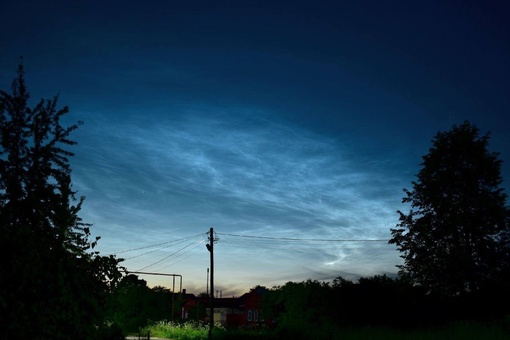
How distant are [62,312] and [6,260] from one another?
1103 millimetres

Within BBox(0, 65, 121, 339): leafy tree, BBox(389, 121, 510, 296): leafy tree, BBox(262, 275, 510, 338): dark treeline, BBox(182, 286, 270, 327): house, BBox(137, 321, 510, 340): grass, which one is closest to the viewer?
BBox(0, 65, 121, 339): leafy tree

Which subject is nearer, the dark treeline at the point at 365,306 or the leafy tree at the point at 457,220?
the dark treeline at the point at 365,306

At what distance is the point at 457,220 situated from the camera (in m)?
28.5

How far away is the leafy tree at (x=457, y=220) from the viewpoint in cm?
2791

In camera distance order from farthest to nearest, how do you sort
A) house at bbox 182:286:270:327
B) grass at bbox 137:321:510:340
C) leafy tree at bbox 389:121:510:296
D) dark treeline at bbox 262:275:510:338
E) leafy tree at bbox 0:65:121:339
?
house at bbox 182:286:270:327
leafy tree at bbox 389:121:510:296
dark treeline at bbox 262:275:510:338
grass at bbox 137:321:510:340
leafy tree at bbox 0:65:121:339

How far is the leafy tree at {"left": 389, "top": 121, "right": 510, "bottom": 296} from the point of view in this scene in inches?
1099

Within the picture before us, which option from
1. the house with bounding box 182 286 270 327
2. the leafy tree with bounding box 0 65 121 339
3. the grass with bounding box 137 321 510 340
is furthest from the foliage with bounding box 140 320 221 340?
the house with bounding box 182 286 270 327

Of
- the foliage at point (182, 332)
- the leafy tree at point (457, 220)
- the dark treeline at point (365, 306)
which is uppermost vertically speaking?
the leafy tree at point (457, 220)

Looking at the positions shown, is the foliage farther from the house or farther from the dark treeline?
the house

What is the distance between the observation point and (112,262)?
25.1ft

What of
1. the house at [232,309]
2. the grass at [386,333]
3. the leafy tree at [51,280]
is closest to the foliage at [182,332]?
the grass at [386,333]

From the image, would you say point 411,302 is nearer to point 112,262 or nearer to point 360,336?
point 360,336

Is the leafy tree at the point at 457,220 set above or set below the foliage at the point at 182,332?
above

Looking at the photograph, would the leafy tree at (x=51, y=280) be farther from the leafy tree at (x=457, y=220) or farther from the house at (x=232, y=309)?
the house at (x=232, y=309)
